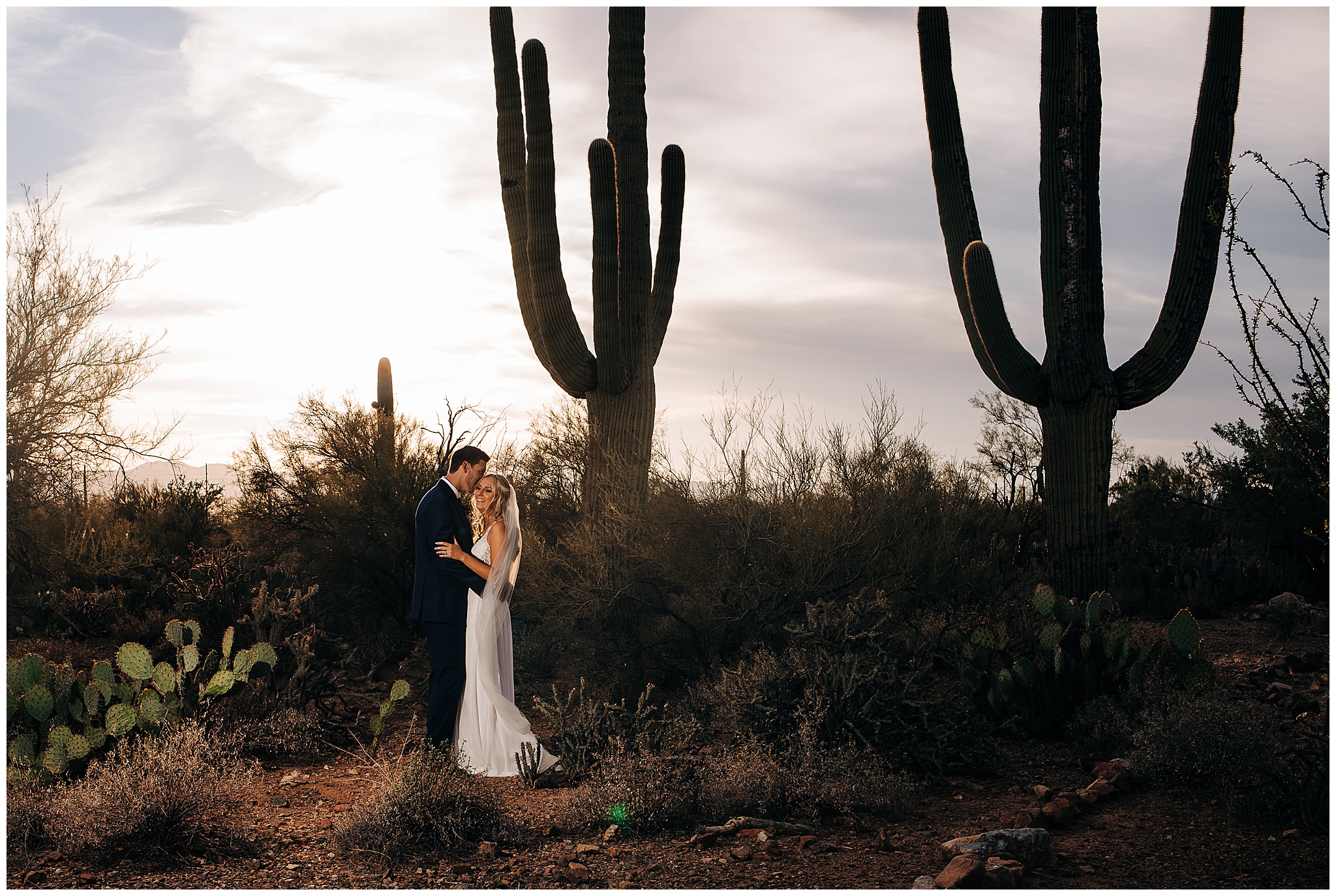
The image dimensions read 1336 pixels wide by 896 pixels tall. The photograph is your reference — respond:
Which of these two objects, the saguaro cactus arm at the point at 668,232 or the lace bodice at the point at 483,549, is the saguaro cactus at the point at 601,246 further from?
the lace bodice at the point at 483,549

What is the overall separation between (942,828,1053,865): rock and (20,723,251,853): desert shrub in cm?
372

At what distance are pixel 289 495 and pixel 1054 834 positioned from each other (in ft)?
39.9

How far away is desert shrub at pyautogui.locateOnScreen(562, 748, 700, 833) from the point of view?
17.0 ft

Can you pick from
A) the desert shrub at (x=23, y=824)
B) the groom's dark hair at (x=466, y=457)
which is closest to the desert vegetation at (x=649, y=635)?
the desert shrub at (x=23, y=824)

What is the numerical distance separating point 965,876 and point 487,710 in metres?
3.31

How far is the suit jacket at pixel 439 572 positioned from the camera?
6.36 m

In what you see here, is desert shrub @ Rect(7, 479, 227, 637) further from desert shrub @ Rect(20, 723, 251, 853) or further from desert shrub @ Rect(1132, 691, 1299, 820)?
desert shrub @ Rect(1132, 691, 1299, 820)

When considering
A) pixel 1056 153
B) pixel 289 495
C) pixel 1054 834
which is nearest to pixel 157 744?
pixel 1054 834

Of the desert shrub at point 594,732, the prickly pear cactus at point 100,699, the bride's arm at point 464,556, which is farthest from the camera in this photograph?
the bride's arm at point 464,556

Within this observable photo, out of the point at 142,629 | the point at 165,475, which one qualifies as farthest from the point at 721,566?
the point at 165,475

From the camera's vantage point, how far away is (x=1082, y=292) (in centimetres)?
1057

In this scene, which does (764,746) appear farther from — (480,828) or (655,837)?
(480,828)

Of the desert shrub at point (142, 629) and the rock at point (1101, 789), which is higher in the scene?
the desert shrub at point (142, 629)

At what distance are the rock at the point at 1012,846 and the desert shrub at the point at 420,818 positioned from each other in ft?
7.76
